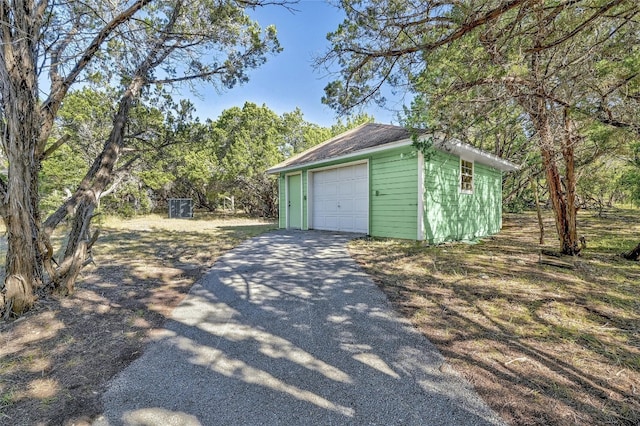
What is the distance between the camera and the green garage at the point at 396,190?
7.18 meters

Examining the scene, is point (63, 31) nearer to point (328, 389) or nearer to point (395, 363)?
point (328, 389)

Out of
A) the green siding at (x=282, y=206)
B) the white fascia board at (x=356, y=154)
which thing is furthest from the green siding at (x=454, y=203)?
the green siding at (x=282, y=206)

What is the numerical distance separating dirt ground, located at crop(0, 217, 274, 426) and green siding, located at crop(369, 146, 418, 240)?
482 cm

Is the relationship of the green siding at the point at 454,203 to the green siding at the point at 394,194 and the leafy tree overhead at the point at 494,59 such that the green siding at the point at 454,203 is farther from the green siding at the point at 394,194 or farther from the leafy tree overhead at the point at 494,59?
the leafy tree overhead at the point at 494,59

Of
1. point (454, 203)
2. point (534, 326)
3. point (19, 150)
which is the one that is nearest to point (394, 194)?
point (454, 203)

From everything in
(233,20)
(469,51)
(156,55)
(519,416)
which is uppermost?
(233,20)

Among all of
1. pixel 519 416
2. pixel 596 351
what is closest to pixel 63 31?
pixel 519 416

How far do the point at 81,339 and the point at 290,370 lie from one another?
198 centimetres

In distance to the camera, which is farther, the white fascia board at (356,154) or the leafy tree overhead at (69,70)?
the white fascia board at (356,154)

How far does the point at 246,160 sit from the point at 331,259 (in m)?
11.3

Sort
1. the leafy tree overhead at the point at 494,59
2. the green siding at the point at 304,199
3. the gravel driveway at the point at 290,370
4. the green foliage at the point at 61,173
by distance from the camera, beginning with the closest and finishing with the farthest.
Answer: the gravel driveway at the point at 290,370, the leafy tree overhead at the point at 494,59, the green siding at the point at 304,199, the green foliage at the point at 61,173

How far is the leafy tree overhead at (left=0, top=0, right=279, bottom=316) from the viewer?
294cm

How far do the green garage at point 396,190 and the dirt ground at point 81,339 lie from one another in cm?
495

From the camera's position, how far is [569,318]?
292 centimetres
